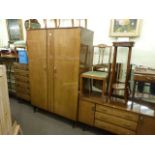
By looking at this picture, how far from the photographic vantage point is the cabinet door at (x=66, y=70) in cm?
196

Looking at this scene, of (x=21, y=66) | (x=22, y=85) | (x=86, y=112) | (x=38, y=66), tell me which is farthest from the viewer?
(x=22, y=85)

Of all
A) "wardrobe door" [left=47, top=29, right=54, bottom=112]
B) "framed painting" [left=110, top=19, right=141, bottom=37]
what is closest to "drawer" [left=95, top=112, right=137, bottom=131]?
"wardrobe door" [left=47, top=29, right=54, bottom=112]

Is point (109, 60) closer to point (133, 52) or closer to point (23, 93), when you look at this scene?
point (133, 52)

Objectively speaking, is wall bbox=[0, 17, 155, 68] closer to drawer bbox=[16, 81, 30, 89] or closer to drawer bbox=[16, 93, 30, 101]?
drawer bbox=[16, 81, 30, 89]

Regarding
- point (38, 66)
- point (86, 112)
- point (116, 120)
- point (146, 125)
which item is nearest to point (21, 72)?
point (38, 66)

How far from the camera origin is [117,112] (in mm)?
1824

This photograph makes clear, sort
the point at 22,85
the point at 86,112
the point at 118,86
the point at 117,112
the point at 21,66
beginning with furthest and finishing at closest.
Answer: the point at 22,85 < the point at 21,66 < the point at 86,112 < the point at 118,86 < the point at 117,112

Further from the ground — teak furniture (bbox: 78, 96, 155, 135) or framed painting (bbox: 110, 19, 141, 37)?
framed painting (bbox: 110, 19, 141, 37)

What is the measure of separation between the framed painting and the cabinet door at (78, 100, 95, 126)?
121 cm

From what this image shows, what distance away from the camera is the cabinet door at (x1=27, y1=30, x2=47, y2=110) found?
89.5 inches

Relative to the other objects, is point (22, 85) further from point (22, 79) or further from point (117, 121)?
point (117, 121)

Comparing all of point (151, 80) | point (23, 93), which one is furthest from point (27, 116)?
point (151, 80)

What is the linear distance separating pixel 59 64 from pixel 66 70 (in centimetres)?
17

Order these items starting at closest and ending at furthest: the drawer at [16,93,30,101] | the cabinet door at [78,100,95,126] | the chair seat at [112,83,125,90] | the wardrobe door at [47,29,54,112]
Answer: the chair seat at [112,83,125,90] < the cabinet door at [78,100,95,126] < the wardrobe door at [47,29,54,112] < the drawer at [16,93,30,101]
